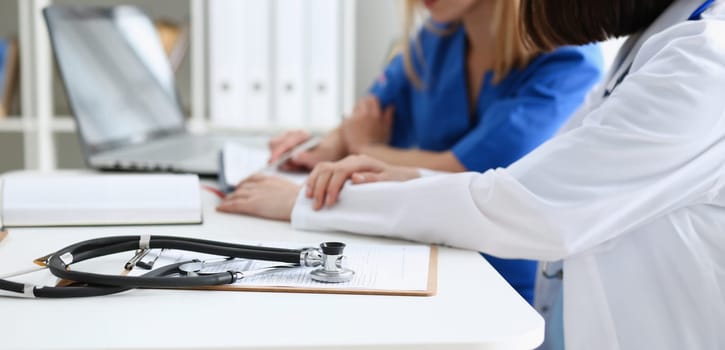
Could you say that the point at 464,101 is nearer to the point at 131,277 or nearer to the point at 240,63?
the point at 131,277

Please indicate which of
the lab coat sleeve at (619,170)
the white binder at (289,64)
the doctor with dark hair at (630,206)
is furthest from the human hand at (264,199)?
the white binder at (289,64)

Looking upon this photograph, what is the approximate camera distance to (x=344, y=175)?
858 millimetres

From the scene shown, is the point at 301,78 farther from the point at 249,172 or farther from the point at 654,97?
the point at 654,97

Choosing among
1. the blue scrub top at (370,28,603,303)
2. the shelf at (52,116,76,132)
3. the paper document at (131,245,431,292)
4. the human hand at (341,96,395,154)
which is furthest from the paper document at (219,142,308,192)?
the shelf at (52,116,76,132)

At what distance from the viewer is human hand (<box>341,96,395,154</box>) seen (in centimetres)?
137

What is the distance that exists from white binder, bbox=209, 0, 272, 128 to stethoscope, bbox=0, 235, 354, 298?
1497mm

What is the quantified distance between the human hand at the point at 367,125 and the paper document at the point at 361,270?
65 centimetres

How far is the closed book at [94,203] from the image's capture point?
2.70ft

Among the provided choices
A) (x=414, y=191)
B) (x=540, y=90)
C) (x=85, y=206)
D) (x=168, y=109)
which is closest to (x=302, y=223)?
(x=414, y=191)

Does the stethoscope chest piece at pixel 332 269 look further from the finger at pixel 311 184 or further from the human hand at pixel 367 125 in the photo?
the human hand at pixel 367 125

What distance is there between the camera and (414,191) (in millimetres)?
785

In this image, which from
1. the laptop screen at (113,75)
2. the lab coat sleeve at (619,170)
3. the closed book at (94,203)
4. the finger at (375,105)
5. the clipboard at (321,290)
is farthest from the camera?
the finger at (375,105)

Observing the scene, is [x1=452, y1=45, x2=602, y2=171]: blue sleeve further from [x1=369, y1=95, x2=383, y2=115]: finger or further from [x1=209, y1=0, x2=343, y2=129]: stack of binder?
[x1=209, y1=0, x2=343, y2=129]: stack of binder

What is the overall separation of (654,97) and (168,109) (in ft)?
3.93
